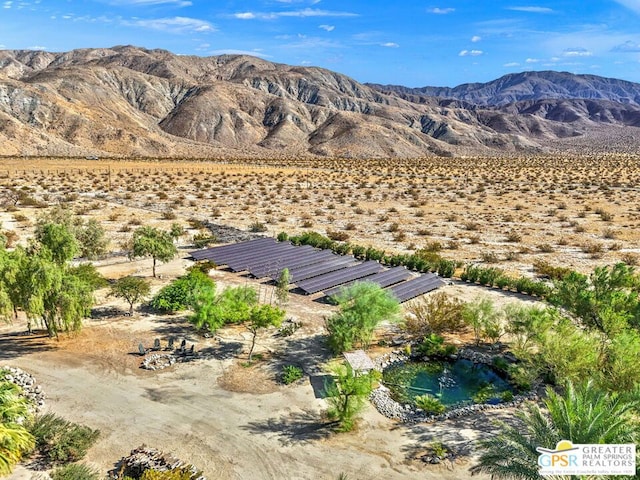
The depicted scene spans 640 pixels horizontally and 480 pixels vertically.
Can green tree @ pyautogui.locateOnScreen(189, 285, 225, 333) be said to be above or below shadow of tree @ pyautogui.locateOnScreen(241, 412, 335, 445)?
above

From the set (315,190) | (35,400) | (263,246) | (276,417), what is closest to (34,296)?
(35,400)

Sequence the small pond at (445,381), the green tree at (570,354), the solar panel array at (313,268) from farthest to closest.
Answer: the solar panel array at (313,268), the small pond at (445,381), the green tree at (570,354)

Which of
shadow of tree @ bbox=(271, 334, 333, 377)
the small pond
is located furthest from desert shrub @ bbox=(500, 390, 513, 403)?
shadow of tree @ bbox=(271, 334, 333, 377)

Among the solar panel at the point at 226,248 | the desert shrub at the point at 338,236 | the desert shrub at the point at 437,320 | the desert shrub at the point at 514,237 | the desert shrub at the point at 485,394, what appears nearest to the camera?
the desert shrub at the point at 485,394

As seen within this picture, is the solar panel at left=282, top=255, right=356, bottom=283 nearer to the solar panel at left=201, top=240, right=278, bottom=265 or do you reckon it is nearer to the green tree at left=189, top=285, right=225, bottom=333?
the solar panel at left=201, top=240, right=278, bottom=265

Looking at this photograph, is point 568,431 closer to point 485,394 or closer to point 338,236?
point 485,394

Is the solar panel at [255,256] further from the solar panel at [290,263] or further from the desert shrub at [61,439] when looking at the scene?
the desert shrub at [61,439]

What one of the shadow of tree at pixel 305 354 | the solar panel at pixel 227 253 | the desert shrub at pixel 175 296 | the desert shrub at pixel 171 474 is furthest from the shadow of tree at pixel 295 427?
the solar panel at pixel 227 253
